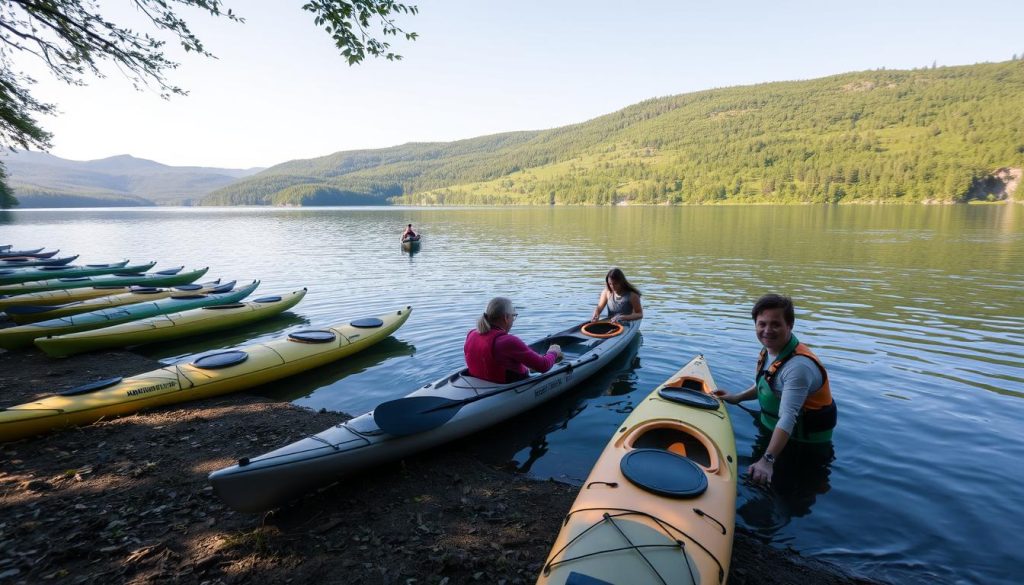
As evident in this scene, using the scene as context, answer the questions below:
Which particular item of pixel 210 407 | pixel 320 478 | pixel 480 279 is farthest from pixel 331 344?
pixel 480 279

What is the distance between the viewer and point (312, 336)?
1007 centimetres

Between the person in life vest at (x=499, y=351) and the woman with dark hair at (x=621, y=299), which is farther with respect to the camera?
the woman with dark hair at (x=621, y=299)

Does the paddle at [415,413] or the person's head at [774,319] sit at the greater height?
the person's head at [774,319]

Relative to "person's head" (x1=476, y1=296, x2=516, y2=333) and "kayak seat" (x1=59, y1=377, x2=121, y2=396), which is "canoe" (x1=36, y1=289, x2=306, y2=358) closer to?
"kayak seat" (x1=59, y1=377, x2=121, y2=396)

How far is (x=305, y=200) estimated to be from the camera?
192 meters

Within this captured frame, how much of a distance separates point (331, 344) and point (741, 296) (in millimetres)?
13958

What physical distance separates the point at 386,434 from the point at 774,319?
185 inches

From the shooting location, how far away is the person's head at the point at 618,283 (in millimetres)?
10688

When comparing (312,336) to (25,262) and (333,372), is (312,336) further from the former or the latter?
(25,262)

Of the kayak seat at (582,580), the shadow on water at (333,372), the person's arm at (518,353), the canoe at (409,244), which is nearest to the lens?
the kayak seat at (582,580)

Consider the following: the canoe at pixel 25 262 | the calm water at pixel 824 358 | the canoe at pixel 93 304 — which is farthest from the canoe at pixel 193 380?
the canoe at pixel 25 262

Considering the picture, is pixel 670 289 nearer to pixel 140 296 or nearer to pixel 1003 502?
pixel 1003 502

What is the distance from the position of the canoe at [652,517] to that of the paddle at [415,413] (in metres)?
2.23

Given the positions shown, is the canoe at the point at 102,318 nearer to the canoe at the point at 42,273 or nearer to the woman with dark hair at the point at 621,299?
the canoe at the point at 42,273
